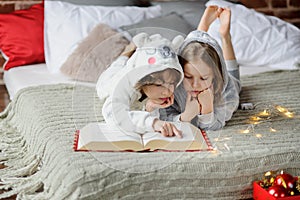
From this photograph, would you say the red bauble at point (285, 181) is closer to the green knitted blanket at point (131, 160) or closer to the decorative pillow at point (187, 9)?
the green knitted blanket at point (131, 160)

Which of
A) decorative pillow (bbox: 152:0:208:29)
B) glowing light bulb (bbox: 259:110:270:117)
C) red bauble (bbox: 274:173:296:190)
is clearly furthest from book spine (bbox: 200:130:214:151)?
decorative pillow (bbox: 152:0:208:29)

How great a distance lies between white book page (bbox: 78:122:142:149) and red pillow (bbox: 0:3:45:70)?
1221 mm

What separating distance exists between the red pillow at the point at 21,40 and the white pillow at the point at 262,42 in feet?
2.92

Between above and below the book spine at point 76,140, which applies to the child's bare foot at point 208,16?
above

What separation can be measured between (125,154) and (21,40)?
1.47 meters

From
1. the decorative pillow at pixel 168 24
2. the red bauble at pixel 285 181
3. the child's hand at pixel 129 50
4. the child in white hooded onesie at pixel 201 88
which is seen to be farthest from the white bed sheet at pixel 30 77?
the red bauble at pixel 285 181

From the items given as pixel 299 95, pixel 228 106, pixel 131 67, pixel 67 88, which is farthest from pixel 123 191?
pixel 299 95

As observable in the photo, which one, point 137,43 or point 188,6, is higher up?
point 137,43

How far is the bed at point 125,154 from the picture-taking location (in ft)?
6.12

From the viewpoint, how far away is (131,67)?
80.7 inches

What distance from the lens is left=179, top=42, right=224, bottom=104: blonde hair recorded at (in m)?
2.09

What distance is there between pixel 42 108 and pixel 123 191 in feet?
2.43

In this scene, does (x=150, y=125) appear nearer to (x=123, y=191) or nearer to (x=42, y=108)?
(x=123, y=191)

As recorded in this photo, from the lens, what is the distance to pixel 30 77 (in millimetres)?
3000
